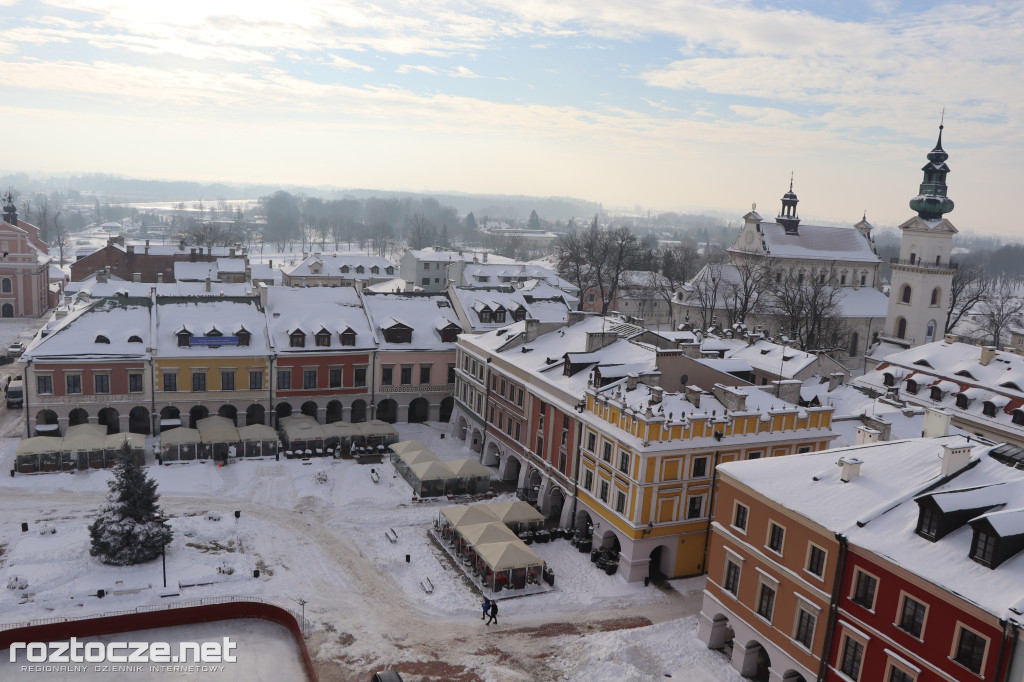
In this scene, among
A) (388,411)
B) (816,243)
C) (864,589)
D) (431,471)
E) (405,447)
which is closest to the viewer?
(864,589)

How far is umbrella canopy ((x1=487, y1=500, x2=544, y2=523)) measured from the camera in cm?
4044

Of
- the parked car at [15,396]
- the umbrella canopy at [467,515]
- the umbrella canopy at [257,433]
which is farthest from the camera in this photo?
the parked car at [15,396]

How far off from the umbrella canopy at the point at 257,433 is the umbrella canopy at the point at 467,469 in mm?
12668

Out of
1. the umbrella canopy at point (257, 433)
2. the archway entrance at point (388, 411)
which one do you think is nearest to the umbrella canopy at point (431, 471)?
the umbrella canopy at point (257, 433)

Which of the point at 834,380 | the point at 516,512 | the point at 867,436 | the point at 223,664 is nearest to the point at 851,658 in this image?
the point at 867,436

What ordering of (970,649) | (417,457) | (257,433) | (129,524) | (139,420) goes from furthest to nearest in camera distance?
(139,420)
(257,433)
(417,457)
(129,524)
(970,649)

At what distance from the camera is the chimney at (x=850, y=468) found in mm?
26938

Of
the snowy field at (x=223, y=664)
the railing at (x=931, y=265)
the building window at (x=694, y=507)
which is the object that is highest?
the railing at (x=931, y=265)

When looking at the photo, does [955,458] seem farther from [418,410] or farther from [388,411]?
[388,411]

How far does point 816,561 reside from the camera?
26.1 meters

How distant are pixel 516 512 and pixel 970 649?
23.2 metres

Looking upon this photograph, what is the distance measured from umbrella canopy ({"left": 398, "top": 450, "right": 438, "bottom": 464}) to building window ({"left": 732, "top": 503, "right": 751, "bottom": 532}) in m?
22.8

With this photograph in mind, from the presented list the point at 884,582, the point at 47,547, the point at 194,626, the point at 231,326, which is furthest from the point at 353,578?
the point at 231,326

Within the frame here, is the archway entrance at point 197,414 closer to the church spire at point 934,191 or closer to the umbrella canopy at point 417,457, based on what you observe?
the umbrella canopy at point 417,457
